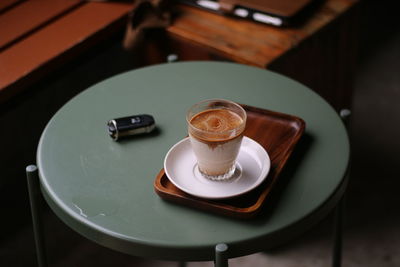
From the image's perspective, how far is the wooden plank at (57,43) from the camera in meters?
1.54

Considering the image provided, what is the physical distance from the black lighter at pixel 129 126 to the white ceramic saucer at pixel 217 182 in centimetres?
9

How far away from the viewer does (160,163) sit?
1124mm

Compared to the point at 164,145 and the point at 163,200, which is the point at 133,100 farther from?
the point at 163,200

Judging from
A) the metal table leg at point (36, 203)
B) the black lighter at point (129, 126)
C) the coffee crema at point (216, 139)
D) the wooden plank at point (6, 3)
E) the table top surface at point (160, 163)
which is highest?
the coffee crema at point (216, 139)

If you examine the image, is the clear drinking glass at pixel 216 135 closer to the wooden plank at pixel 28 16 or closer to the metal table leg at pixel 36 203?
the metal table leg at pixel 36 203

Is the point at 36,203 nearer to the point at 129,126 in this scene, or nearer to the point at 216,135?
the point at 129,126

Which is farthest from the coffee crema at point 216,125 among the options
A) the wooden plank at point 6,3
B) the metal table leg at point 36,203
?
the wooden plank at point 6,3

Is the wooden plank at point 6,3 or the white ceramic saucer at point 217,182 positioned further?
the wooden plank at point 6,3

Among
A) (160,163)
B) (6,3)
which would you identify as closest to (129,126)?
(160,163)

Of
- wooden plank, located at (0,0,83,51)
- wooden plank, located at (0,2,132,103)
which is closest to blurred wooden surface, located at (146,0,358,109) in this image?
wooden plank, located at (0,2,132,103)

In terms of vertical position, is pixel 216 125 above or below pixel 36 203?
above

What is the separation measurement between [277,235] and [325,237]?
2.46ft

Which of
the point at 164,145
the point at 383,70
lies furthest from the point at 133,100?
the point at 383,70

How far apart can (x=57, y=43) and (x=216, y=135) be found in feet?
2.65
